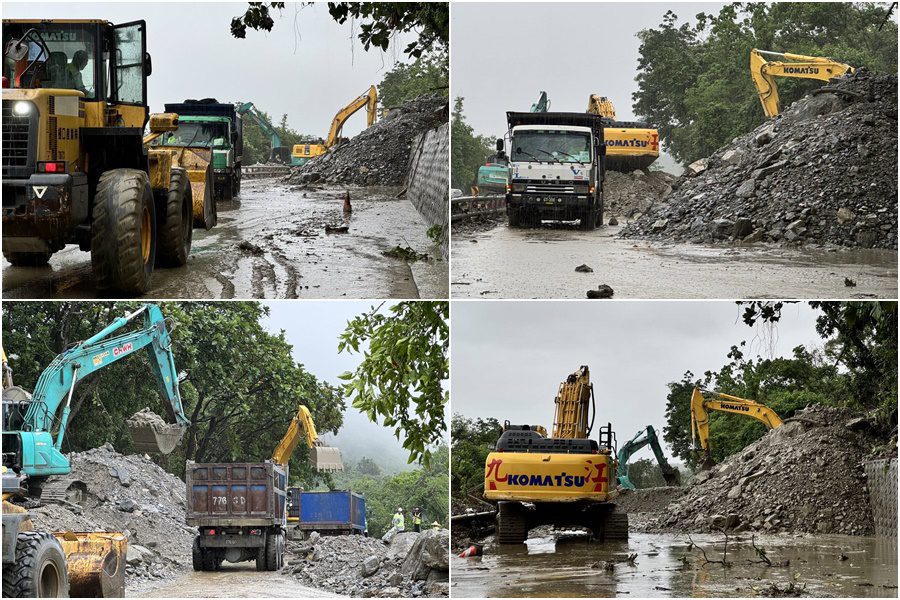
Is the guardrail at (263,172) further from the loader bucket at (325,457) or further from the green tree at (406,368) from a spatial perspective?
the green tree at (406,368)

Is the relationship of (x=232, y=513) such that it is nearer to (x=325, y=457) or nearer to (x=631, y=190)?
(x=325, y=457)

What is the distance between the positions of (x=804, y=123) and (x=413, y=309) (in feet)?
47.6

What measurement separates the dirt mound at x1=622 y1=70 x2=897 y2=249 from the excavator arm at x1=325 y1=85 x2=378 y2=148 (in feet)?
60.2

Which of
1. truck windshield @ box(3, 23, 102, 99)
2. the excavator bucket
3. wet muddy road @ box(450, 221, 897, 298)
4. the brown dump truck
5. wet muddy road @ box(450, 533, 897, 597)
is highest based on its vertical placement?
truck windshield @ box(3, 23, 102, 99)

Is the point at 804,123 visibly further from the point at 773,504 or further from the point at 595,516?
the point at 595,516

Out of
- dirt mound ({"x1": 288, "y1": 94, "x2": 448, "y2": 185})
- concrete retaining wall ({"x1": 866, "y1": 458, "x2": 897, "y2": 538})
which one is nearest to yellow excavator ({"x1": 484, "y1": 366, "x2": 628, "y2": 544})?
concrete retaining wall ({"x1": 866, "y1": 458, "x2": 897, "y2": 538})

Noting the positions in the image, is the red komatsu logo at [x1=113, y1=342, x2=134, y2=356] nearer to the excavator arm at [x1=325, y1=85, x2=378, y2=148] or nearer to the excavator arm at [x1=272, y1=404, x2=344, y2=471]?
the excavator arm at [x1=272, y1=404, x2=344, y2=471]

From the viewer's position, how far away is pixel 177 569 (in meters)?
17.0

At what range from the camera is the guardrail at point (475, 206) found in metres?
19.9

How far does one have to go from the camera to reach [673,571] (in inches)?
420

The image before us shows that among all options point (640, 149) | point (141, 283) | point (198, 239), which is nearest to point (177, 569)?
point (198, 239)

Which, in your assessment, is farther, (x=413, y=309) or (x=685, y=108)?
(x=685, y=108)

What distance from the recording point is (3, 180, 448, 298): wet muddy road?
10.6 m

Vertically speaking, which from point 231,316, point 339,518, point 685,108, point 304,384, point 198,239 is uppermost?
point 685,108
